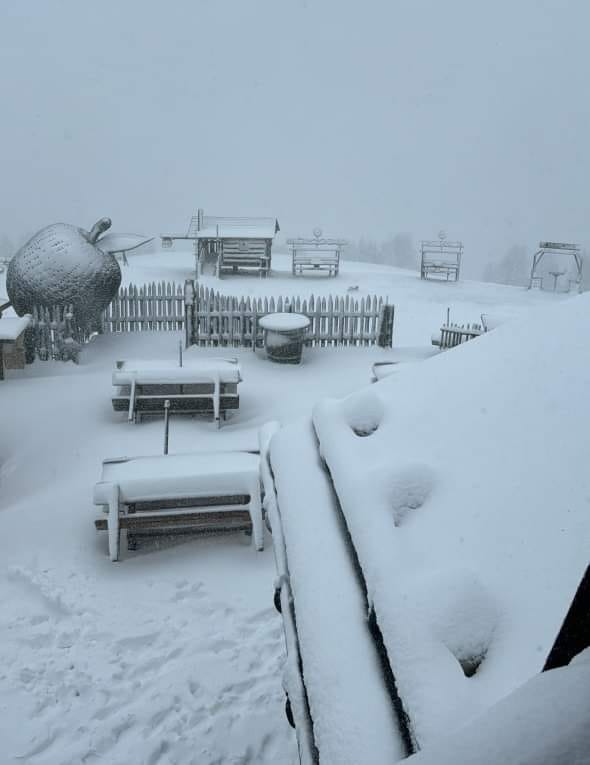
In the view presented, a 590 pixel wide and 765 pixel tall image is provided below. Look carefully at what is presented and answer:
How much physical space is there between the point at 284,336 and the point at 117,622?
7281mm

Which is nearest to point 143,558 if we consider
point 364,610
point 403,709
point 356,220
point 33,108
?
point 364,610

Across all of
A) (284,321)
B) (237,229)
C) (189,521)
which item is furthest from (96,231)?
(237,229)

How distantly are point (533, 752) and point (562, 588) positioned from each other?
760mm

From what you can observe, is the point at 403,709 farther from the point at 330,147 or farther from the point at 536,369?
the point at 330,147

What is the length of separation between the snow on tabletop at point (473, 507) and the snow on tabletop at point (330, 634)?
0.11 meters

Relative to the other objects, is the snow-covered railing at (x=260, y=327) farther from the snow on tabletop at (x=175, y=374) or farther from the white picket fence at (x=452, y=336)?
the snow on tabletop at (x=175, y=374)

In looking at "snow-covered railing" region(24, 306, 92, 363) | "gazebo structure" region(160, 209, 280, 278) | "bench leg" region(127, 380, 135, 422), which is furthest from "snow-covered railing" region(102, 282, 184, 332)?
"gazebo structure" region(160, 209, 280, 278)

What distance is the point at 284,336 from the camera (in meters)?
11.3

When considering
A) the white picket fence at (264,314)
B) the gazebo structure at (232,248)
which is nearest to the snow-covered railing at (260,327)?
the white picket fence at (264,314)

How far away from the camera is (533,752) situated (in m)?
0.77

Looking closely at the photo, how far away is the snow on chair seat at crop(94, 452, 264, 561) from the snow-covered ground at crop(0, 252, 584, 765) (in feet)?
0.93

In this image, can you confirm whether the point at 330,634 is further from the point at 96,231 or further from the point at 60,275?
the point at 96,231

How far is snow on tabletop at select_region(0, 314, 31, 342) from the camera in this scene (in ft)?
32.5

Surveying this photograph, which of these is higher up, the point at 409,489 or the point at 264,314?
the point at 409,489
